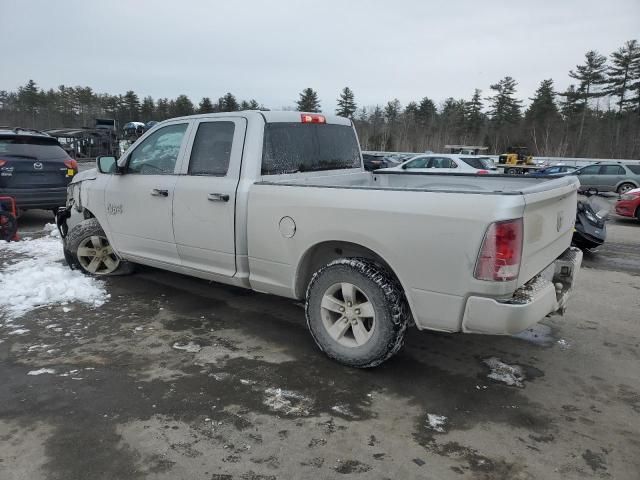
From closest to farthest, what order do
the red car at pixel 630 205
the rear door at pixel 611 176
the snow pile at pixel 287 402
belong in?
the snow pile at pixel 287 402 < the red car at pixel 630 205 < the rear door at pixel 611 176

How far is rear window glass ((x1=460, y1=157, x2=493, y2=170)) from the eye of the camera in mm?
15773

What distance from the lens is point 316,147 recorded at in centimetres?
470

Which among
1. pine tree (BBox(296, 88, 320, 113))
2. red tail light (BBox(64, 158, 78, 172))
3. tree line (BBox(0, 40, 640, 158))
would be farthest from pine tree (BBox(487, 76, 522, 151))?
red tail light (BBox(64, 158, 78, 172))

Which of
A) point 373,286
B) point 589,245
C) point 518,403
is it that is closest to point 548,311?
point 518,403

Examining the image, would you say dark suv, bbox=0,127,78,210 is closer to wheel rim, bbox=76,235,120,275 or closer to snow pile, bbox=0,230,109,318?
snow pile, bbox=0,230,109,318

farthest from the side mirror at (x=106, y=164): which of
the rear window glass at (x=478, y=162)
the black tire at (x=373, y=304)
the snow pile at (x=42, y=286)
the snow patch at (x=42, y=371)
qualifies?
the rear window glass at (x=478, y=162)

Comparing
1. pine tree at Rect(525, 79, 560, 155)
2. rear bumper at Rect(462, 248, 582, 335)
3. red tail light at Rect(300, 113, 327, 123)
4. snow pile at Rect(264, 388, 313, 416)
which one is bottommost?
Result: snow pile at Rect(264, 388, 313, 416)

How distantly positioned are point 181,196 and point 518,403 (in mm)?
3315

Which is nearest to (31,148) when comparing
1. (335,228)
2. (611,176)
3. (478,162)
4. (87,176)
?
(87,176)

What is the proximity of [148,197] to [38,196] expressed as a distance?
506cm

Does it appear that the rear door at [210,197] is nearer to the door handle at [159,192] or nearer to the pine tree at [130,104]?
the door handle at [159,192]

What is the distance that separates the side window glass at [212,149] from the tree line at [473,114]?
99.5 ft

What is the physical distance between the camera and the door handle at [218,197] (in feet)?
13.5

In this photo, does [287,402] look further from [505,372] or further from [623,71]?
[623,71]
